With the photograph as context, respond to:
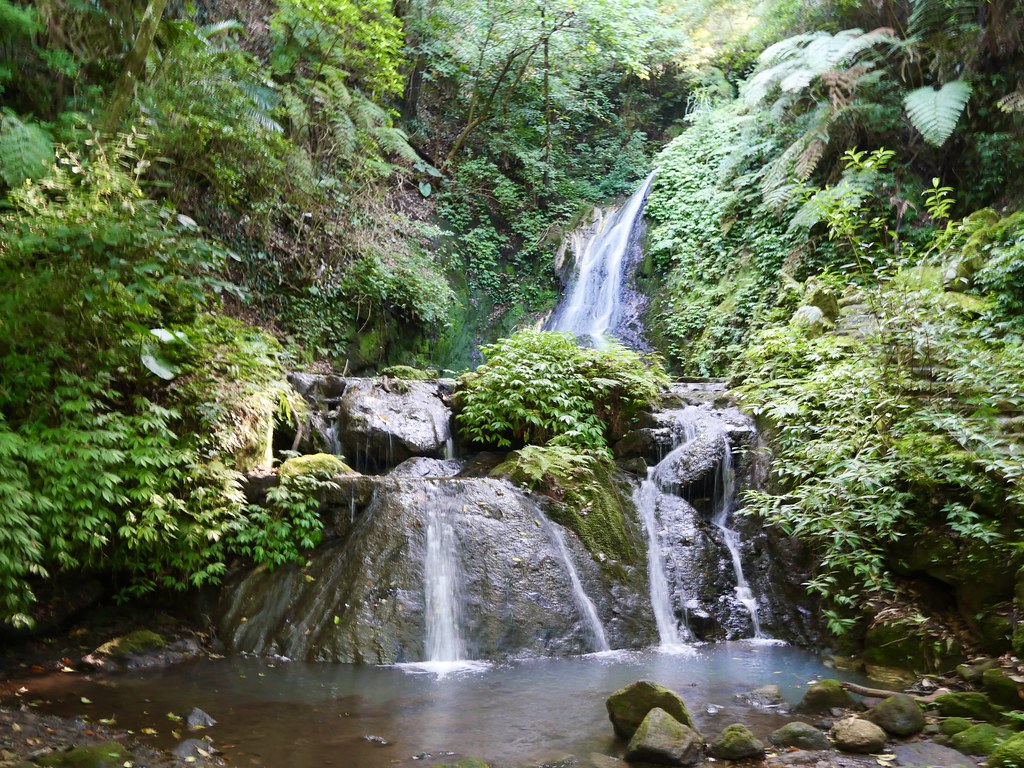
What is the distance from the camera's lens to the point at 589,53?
16172mm

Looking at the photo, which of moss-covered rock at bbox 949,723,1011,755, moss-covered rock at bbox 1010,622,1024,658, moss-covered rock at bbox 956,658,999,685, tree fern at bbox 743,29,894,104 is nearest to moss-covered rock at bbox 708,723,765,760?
moss-covered rock at bbox 949,723,1011,755

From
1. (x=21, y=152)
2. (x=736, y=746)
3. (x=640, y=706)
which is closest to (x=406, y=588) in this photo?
(x=640, y=706)

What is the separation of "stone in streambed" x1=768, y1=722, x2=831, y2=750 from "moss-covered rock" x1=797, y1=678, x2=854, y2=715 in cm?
56

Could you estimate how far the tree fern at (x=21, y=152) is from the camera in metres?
5.11

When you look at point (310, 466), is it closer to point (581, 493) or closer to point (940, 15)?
point (581, 493)

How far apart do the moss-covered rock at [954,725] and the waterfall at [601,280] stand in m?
10.4

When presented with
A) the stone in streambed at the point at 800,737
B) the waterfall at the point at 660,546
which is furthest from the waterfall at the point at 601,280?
the stone in streambed at the point at 800,737

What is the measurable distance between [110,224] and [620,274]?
11368mm

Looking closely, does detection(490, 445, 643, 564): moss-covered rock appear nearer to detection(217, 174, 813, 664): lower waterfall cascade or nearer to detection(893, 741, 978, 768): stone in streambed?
detection(217, 174, 813, 664): lower waterfall cascade

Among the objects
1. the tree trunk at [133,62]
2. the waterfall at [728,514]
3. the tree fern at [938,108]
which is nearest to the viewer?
the tree trunk at [133,62]

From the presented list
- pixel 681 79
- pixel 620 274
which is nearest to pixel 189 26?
pixel 620 274

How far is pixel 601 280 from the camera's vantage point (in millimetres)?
15188

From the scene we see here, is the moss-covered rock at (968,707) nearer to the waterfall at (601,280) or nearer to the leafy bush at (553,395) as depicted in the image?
the leafy bush at (553,395)

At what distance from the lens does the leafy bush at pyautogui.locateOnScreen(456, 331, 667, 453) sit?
860cm
